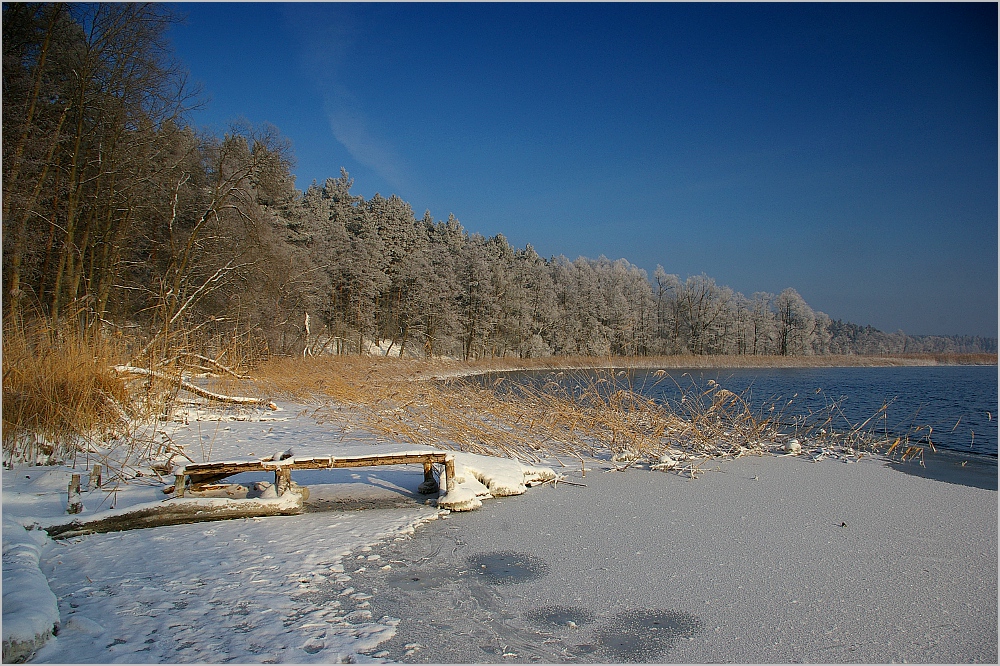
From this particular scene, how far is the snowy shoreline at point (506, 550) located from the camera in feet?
7.79

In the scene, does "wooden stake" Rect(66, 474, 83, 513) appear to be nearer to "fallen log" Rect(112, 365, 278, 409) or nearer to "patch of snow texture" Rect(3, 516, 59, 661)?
"patch of snow texture" Rect(3, 516, 59, 661)

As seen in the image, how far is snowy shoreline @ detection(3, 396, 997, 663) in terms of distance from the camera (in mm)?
2375

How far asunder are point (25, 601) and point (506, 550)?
7.91 feet

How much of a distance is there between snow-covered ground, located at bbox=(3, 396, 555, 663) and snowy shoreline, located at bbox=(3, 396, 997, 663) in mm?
13

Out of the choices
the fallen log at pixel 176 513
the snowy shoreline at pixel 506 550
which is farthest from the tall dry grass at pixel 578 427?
the fallen log at pixel 176 513

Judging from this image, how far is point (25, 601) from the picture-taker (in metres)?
2.33

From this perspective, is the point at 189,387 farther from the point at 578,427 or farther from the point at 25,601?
the point at 25,601

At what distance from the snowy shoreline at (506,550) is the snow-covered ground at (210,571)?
1cm

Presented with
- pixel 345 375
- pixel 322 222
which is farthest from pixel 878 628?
pixel 322 222

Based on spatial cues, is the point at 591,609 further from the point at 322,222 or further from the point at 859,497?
the point at 322,222

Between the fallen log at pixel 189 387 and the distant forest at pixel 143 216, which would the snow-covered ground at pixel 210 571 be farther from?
the distant forest at pixel 143 216

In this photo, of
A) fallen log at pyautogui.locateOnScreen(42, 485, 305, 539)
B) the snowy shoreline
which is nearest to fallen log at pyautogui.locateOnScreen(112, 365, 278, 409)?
the snowy shoreline

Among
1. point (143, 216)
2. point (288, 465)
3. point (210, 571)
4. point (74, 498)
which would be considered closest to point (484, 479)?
point (288, 465)

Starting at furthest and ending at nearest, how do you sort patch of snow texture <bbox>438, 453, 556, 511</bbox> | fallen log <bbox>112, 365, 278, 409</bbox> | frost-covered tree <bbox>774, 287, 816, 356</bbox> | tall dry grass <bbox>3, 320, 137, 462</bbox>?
frost-covered tree <bbox>774, 287, 816, 356</bbox>
fallen log <bbox>112, 365, 278, 409</bbox>
tall dry grass <bbox>3, 320, 137, 462</bbox>
patch of snow texture <bbox>438, 453, 556, 511</bbox>
